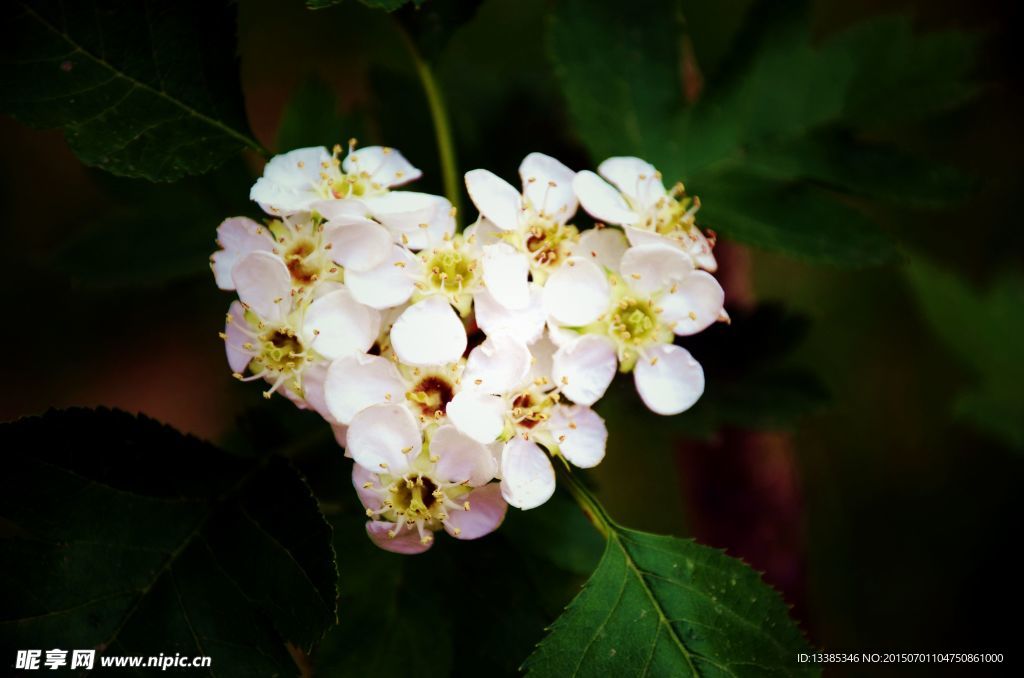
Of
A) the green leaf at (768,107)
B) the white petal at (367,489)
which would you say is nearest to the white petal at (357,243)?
the white petal at (367,489)

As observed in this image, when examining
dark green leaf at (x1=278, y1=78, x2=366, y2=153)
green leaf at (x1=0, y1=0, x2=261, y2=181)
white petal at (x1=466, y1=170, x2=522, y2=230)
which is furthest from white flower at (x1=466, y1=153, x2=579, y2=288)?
dark green leaf at (x1=278, y1=78, x2=366, y2=153)

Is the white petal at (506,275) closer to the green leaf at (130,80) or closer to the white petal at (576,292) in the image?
the white petal at (576,292)

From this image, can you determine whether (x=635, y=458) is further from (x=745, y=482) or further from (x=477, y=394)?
(x=477, y=394)

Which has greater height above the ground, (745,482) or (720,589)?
(720,589)

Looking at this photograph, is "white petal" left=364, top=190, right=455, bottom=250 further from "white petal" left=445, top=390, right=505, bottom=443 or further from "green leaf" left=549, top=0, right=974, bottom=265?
"green leaf" left=549, top=0, right=974, bottom=265

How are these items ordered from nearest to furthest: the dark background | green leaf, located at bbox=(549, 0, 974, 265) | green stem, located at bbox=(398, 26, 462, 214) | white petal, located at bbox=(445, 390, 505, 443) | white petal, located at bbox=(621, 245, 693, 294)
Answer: white petal, located at bbox=(445, 390, 505, 443) → white petal, located at bbox=(621, 245, 693, 294) → green stem, located at bbox=(398, 26, 462, 214) → green leaf, located at bbox=(549, 0, 974, 265) → the dark background

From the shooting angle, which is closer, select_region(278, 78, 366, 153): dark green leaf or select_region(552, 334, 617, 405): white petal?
select_region(552, 334, 617, 405): white petal

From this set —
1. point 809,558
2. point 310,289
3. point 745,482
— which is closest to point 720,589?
point 310,289
